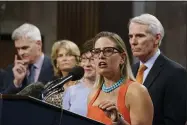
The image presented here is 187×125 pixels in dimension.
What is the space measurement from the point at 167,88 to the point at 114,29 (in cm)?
262

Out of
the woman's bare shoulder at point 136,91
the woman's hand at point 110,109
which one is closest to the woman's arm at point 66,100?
the woman's bare shoulder at point 136,91

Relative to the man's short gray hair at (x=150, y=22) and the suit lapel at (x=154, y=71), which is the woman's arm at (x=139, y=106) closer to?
the suit lapel at (x=154, y=71)

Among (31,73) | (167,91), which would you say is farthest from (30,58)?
(167,91)

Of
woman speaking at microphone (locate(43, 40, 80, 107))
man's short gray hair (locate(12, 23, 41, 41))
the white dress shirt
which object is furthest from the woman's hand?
man's short gray hair (locate(12, 23, 41, 41))

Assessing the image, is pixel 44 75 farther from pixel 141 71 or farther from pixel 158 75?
pixel 158 75

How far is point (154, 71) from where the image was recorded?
3.45 m

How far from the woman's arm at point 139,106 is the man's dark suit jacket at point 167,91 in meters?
0.67

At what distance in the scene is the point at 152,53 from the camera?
139 inches

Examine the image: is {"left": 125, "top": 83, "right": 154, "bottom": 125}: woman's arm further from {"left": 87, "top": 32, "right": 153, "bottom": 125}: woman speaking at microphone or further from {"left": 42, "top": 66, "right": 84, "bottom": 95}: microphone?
{"left": 42, "top": 66, "right": 84, "bottom": 95}: microphone

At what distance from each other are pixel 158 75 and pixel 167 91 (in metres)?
0.13

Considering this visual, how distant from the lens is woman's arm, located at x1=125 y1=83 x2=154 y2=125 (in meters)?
2.57

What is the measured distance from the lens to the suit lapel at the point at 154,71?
3.41 metres

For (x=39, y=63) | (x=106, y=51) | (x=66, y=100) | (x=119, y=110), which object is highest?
(x=106, y=51)

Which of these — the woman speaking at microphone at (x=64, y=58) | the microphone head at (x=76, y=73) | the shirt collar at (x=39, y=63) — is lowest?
the shirt collar at (x=39, y=63)
